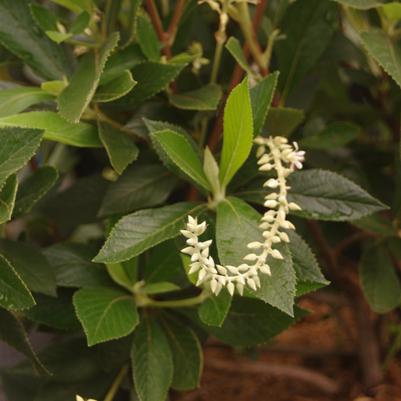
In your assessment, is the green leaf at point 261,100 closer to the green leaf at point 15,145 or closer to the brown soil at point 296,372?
the green leaf at point 15,145

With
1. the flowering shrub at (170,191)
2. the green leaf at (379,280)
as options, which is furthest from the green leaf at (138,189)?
the green leaf at (379,280)

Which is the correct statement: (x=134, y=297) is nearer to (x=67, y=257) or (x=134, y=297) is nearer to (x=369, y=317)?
(x=67, y=257)

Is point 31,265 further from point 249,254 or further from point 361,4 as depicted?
point 361,4

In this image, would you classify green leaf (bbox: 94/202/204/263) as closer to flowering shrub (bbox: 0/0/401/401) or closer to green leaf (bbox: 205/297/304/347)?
flowering shrub (bbox: 0/0/401/401)

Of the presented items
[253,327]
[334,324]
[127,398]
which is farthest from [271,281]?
[334,324]

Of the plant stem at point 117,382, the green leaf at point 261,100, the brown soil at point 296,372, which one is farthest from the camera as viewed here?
the brown soil at point 296,372

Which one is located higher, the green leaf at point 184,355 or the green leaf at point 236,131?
the green leaf at point 236,131
